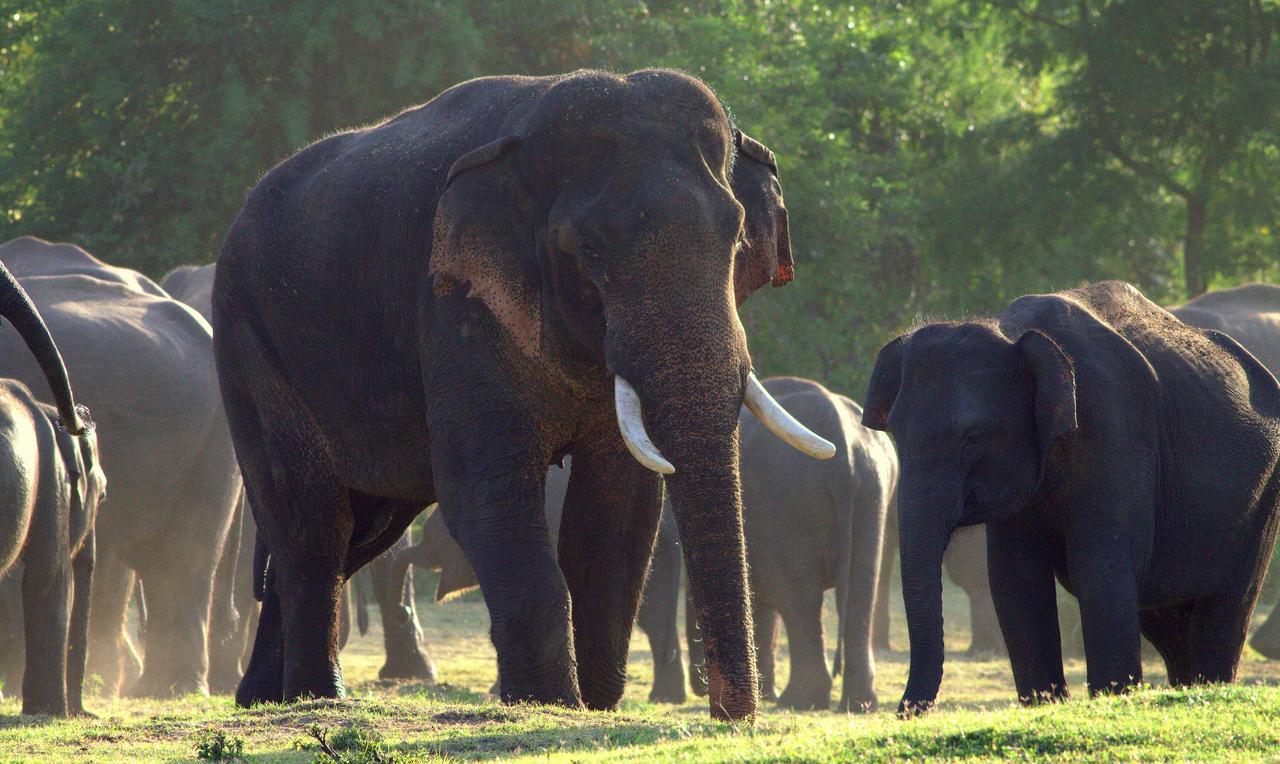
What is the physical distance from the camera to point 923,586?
7.42m

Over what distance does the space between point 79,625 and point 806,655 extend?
16.1ft

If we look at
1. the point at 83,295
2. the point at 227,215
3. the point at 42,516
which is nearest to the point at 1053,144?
the point at 227,215

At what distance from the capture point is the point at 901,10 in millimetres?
25188

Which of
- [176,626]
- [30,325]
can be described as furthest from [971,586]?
[30,325]

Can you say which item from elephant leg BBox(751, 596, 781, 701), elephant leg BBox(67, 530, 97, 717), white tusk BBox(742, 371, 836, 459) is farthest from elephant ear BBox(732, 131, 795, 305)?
elephant leg BBox(751, 596, 781, 701)

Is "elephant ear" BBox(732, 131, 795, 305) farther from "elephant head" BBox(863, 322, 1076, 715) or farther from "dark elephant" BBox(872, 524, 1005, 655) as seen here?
"dark elephant" BBox(872, 524, 1005, 655)

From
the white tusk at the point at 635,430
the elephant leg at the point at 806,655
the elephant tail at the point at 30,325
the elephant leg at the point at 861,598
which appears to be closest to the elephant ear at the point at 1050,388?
the white tusk at the point at 635,430

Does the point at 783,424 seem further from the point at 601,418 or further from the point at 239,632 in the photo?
the point at 239,632

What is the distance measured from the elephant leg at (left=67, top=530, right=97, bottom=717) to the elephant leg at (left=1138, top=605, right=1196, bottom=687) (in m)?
5.20

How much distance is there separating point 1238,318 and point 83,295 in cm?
830

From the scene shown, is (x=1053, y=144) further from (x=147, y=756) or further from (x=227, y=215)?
(x=147, y=756)

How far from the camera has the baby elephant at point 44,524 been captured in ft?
30.2

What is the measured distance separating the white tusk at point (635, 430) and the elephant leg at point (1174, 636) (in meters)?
3.18

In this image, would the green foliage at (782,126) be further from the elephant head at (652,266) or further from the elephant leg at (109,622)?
the elephant head at (652,266)
